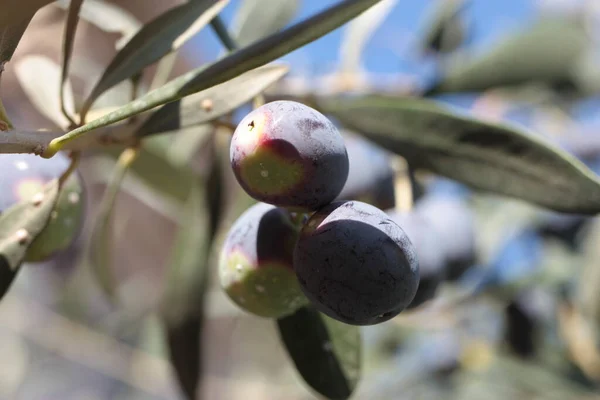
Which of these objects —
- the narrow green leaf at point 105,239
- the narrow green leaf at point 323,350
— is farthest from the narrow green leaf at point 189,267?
the narrow green leaf at point 323,350

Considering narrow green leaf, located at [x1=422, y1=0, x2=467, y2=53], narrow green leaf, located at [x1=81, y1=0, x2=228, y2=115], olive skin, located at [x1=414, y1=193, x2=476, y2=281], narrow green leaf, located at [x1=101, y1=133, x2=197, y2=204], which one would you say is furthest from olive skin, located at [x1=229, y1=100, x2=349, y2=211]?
narrow green leaf, located at [x1=422, y1=0, x2=467, y2=53]

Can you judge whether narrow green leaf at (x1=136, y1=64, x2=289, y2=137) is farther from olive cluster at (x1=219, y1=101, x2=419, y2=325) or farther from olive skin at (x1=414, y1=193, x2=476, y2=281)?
olive skin at (x1=414, y1=193, x2=476, y2=281)

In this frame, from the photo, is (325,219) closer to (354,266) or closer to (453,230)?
(354,266)

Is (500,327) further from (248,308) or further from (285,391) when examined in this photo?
(248,308)

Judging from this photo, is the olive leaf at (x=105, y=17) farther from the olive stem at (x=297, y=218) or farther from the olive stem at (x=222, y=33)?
the olive stem at (x=297, y=218)

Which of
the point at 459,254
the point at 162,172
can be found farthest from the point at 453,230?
the point at 162,172
